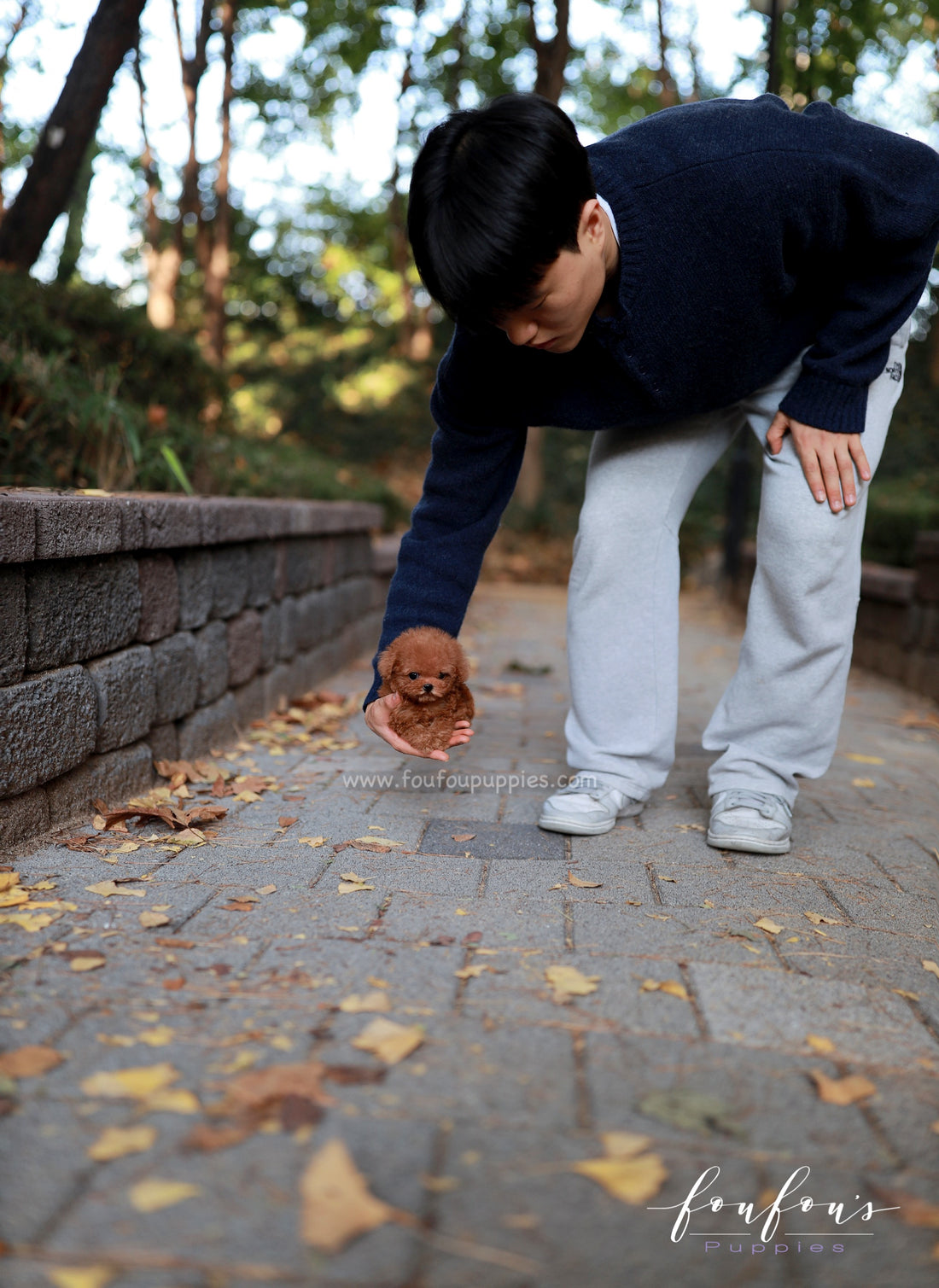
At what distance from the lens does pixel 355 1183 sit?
110 cm

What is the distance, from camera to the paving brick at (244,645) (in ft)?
11.3

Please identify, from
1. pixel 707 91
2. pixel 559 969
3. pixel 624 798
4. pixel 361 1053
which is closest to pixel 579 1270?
pixel 361 1053

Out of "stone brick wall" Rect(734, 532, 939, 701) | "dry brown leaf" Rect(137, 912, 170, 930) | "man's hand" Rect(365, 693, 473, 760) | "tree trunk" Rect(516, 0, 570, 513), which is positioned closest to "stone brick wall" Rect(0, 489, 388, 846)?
"dry brown leaf" Rect(137, 912, 170, 930)

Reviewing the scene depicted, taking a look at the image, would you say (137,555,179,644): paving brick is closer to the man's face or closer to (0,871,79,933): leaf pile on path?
(0,871,79,933): leaf pile on path

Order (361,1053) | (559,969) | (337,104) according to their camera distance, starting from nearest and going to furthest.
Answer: (361,1053), (559,969), (337,104)

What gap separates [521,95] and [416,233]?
29 centimetres

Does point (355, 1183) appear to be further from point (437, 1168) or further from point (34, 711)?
point (34, 711)

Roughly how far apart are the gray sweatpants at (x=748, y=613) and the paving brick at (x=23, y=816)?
128 cm

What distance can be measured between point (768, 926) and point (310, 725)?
2.22 m

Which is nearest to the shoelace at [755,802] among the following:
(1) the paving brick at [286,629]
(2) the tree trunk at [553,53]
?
(1) the paving brick at [286,629]

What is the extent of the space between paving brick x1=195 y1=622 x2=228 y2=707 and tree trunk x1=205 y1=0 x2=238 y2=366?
8.06m

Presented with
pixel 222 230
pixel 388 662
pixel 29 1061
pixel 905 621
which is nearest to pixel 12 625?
pixel 388 662

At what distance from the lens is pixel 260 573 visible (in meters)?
3.77

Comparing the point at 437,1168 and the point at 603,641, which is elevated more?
the point at 603,641
